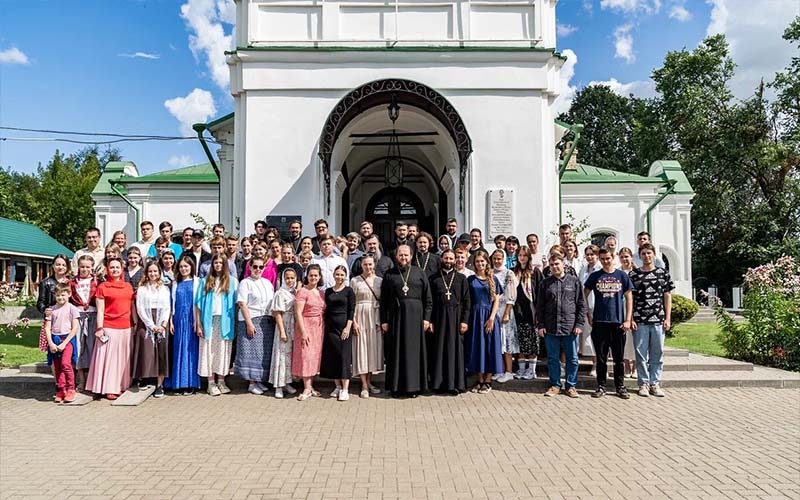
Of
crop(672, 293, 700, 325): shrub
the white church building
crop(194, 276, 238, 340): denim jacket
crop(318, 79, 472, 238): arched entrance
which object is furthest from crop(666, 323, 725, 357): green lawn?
crop(194, 276, 238, 340): denim jacket

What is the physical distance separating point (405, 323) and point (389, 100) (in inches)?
207

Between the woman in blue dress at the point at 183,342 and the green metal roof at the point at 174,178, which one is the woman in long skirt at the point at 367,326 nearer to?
the woman in blue dress at the point at 183,342

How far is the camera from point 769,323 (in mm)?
10000

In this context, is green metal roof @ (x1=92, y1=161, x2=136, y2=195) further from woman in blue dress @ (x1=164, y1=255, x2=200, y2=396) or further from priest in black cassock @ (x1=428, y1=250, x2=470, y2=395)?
priest in black cassock @ (x1=428, y1=250, x2=470, y2=395)

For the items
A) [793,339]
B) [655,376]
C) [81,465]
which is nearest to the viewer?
[81,465]

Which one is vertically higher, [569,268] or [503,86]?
[503,86]

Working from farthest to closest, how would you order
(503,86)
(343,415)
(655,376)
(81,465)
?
(503,86)
(655,376)
(343,415)
(81,465)

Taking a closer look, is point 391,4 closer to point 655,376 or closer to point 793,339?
point 655,376

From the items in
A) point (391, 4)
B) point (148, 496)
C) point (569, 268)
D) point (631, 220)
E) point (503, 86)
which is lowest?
point (148, 496)

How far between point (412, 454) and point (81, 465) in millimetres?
2722

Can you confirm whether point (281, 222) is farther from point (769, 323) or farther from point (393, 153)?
point (769, 323)

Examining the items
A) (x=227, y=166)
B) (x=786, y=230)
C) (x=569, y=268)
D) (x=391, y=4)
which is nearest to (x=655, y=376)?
(x=569, y=268)

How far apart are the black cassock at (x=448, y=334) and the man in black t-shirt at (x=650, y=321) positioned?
2.22m

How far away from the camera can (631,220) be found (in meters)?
19.3
